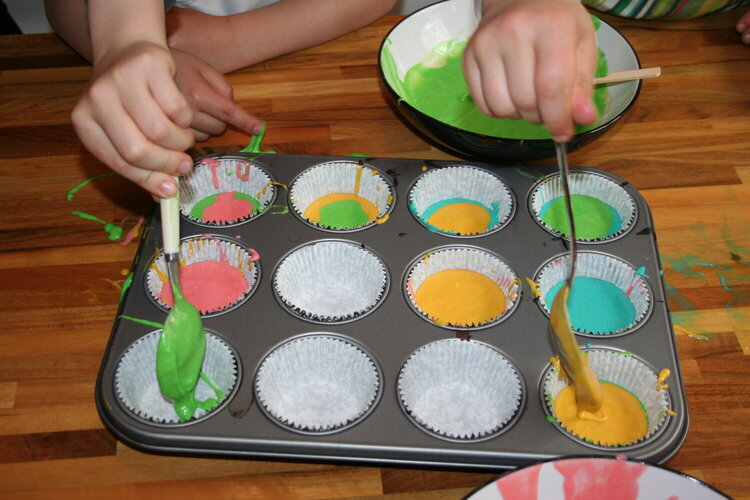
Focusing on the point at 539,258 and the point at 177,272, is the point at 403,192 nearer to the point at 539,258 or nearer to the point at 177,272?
the point at 539,258

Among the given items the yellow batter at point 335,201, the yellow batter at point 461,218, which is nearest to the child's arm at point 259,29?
the yellow batter at point 335,201

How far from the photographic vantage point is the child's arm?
58.9 inches

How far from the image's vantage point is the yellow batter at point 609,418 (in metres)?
1.02

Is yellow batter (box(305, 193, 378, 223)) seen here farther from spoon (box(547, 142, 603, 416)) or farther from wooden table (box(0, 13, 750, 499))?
spoon (box(547, 142, 603, 416))

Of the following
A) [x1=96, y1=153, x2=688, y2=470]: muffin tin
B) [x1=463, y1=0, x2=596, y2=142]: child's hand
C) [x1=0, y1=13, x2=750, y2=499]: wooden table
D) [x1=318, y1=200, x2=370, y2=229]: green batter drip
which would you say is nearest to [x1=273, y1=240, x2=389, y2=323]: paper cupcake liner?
[x1=96, y1=153, x2=688, y2=470]: muffin tin

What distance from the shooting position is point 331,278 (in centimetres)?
129

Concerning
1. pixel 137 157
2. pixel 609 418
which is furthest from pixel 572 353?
pixel 137 157

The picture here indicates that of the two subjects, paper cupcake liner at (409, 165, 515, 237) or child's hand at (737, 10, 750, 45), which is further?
child's hand at (737, 10, 750, 45)

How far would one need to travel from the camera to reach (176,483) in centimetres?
97

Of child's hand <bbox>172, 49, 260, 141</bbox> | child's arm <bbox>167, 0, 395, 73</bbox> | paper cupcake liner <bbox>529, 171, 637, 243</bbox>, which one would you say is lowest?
paper cupcake liner <bbox>529, 171, 637, 243</bbox>

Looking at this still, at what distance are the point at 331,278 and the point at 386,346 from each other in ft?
0.84

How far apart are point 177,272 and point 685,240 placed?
0.89m

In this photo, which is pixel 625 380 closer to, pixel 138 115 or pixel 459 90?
pixel 459 90

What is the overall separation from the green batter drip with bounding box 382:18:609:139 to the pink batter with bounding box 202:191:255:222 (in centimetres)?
38
